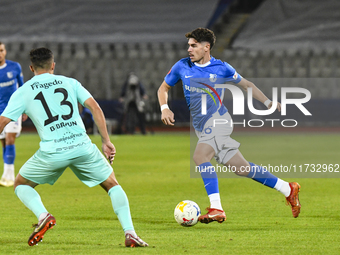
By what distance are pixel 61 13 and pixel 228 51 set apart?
7767mm

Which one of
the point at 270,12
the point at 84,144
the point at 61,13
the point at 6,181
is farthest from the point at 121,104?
the point at 84,144

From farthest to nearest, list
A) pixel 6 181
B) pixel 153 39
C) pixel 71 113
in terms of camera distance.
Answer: pixel 153 39 → pixel 6 181 → pixel 71 113

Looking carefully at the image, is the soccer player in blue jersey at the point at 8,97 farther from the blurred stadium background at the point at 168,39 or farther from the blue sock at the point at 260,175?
the blurred stadium background at the point at 168,39

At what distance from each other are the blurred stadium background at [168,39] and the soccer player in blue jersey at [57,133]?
57.4 feet

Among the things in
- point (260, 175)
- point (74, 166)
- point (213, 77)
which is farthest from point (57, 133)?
point (260, 175)

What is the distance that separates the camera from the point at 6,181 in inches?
352

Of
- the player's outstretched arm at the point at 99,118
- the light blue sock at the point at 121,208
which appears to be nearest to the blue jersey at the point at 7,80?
the player's outstretched arm at the point at 99,118

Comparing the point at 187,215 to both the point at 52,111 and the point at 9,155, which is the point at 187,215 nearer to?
the point at 52,111

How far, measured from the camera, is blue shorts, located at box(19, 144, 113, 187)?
4.70 meters

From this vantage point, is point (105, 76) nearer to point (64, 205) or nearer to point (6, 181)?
point (6, 181)

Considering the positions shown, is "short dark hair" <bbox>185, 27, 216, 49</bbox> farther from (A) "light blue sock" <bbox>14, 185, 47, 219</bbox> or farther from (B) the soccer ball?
(A) "light blue sock" <bbox>14, 185, 47, 219</bbox>

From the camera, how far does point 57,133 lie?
4672mm

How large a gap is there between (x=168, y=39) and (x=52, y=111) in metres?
18.5

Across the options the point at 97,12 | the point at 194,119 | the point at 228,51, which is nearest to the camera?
the point at 194,119
